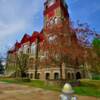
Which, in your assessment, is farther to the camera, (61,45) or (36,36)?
(36,36)

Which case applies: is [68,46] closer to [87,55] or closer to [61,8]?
[87,55]

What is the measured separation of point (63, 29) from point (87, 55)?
526 centimetres

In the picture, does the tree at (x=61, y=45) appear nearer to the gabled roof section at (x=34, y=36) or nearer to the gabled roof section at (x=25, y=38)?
the gabled roof section at (x=34, y=36)

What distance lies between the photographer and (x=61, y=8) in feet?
147

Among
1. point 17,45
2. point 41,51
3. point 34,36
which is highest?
point 34,36

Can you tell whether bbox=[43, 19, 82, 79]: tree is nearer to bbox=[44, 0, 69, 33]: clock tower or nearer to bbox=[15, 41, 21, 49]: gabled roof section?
bbox=[44, 0, 69, 33]: clock tower

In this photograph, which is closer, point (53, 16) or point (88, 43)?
point (88, 43)

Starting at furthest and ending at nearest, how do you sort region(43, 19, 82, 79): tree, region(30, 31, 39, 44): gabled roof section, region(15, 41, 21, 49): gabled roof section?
1. region(15, 41, 21, 49): gabled roof section
2. region(30, 31, 39, 44): gabled roof section
3. region(43, 19, 82, 79): tree

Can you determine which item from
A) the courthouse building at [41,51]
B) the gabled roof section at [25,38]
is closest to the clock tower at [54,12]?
the courthouse building at [41,51]

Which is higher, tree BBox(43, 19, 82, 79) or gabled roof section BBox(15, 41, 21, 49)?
gabled roof section BBox(15, 41, 21, 49)

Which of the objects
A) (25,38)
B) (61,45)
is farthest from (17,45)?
(61,45)

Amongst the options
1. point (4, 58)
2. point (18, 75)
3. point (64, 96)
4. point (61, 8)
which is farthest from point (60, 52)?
point (4, 58)

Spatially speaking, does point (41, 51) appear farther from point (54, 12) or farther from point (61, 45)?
point (54, 12)

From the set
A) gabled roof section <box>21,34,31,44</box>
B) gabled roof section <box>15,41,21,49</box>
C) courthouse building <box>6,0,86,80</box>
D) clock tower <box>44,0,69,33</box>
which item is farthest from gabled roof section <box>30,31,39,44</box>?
gabled roof section <box>15,41,21,49</box>
